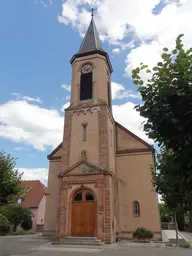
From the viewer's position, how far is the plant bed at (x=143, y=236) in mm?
18984

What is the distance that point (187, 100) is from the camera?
486 centimetres

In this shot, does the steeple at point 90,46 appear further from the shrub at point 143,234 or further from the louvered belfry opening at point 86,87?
the shrub at point 143,234

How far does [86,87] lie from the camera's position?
78.8 feet

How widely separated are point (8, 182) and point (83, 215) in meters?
8.15

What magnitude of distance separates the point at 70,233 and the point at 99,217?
8.76 feet

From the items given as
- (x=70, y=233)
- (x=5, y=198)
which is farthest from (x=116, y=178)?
(x=5, y=198)

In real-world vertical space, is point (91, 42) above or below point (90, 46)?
above

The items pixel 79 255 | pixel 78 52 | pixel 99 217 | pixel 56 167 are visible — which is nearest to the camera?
pixel 79 255

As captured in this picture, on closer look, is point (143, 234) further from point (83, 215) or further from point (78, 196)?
point (78, 196)

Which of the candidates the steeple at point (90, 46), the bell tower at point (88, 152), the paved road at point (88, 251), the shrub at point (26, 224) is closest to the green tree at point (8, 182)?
the paved road at point (88, 251)

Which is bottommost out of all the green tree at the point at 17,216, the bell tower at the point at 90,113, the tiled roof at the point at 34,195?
the green tree at the point at 17,216

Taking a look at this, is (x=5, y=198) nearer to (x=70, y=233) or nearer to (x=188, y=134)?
(x=70, y=233)

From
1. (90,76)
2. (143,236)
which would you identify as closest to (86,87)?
(90,76)

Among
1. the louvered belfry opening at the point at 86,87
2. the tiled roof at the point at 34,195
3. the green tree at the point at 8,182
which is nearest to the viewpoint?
the green tree at the point at 8,182
